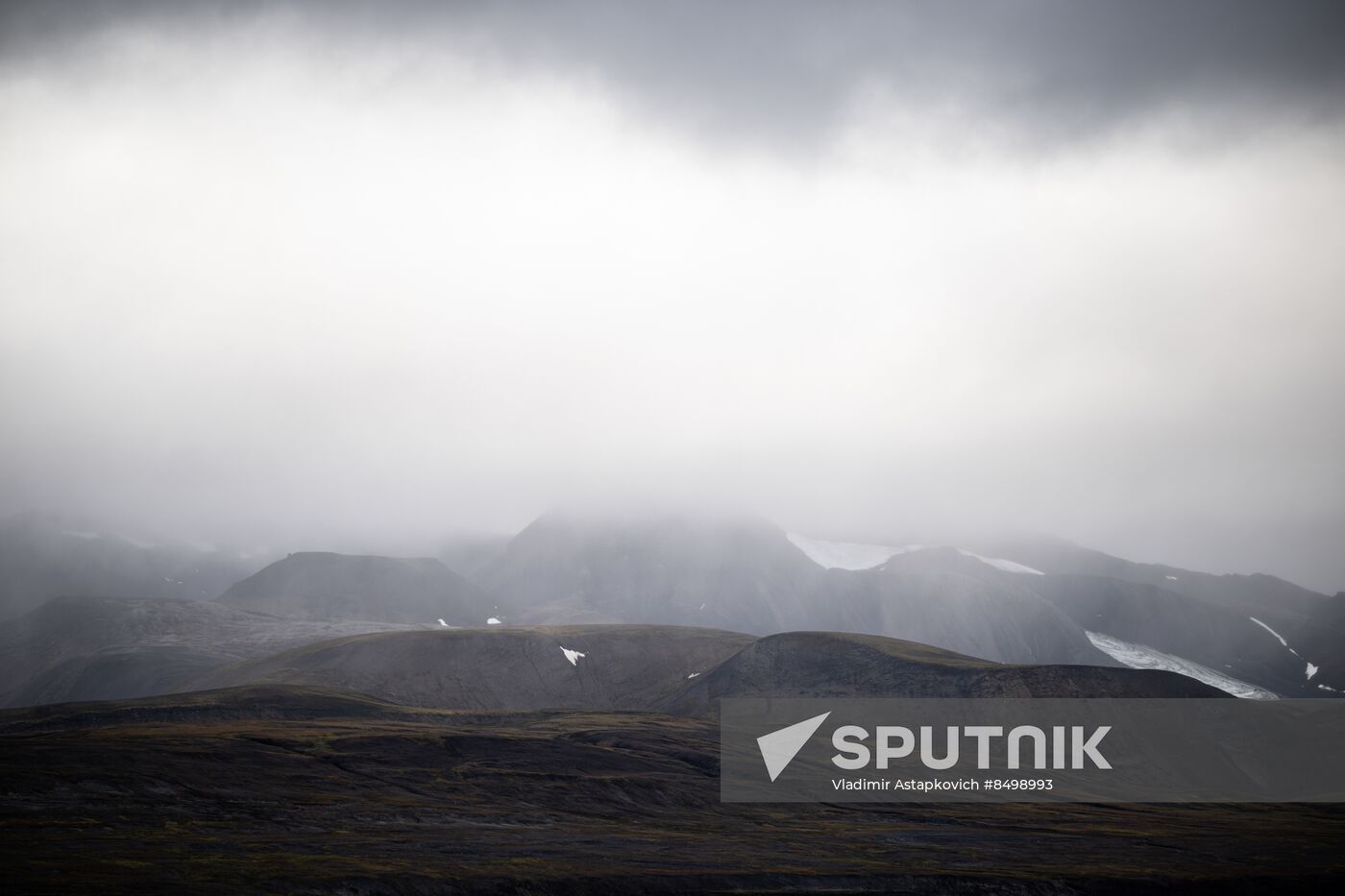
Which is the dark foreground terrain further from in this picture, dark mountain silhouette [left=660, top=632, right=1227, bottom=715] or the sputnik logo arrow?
dark mountain silhouette [left=660, top=632, right=1227, bottom=715]

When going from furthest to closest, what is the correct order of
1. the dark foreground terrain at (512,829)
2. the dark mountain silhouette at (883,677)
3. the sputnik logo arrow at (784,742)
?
the dark mountain silhouette at (883,677), the sputnik logo arrow at (784,742), the dark foreground terrain at (512,829)

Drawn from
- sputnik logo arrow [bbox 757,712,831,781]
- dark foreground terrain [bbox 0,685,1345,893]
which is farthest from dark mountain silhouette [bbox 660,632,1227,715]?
dark foreground terrain [bbox 0,685,1345,893]

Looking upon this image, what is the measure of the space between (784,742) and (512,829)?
2546 inches

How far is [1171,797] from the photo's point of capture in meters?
124

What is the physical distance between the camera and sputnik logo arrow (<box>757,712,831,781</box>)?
12225 cm

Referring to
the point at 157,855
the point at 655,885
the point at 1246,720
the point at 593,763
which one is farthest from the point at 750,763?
the point at 1246,720

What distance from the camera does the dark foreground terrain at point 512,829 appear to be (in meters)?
59.5

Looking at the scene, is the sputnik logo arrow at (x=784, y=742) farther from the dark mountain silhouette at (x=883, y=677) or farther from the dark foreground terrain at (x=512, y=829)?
the dark mountain silhouette at (x=883, y=677)

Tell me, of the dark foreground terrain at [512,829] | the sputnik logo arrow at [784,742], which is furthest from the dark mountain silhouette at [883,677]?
the dark foreground terrain at [512,829]

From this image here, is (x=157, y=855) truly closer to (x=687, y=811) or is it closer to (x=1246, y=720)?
(x=687, y=811)

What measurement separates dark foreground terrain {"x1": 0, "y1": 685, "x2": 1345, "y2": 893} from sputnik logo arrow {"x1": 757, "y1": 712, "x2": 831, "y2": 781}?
8.31 m

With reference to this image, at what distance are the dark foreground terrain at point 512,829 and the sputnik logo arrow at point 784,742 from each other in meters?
8.31

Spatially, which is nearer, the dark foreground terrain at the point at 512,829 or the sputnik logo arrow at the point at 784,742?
the dark foreground terrain at the point at 512,829

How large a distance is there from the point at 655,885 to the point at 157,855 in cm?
3110
